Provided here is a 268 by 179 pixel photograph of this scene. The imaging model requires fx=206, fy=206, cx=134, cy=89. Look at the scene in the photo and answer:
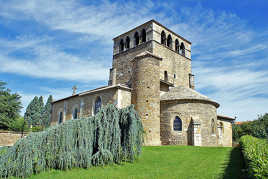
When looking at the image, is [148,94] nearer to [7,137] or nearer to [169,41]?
[169,41]

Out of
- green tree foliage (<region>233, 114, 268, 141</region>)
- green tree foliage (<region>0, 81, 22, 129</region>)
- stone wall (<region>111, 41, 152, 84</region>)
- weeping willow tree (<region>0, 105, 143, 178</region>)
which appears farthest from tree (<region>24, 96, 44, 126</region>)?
weeping willow tree (<region>0, 105, 143, 178</region>)

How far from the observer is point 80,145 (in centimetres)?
924

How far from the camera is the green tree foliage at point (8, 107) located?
35844 millimetres

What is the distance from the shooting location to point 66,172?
858cm

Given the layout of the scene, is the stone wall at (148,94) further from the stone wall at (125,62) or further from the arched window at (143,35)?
the arched window at (143,35)

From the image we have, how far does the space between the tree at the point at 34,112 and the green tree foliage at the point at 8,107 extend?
895 inches

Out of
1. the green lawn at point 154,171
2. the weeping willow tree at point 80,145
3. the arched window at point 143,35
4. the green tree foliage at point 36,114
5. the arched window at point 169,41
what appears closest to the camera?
the green lawn at point 154,171

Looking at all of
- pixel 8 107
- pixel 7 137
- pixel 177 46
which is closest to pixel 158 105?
pixel 177 46

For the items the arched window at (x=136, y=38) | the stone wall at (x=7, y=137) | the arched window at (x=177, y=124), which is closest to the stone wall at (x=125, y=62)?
the arched window at (x=136, y=38)

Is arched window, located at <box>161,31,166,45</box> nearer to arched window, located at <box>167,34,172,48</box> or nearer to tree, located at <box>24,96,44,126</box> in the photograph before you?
arched window, located at <box>167,34,172,48</box>

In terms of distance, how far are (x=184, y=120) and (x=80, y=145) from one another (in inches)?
438

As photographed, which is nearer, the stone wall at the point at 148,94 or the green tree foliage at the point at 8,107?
the stone wall at the point at 148,94

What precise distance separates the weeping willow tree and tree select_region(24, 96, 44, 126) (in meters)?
58.3

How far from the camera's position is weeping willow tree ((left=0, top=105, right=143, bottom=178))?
8211 mm
